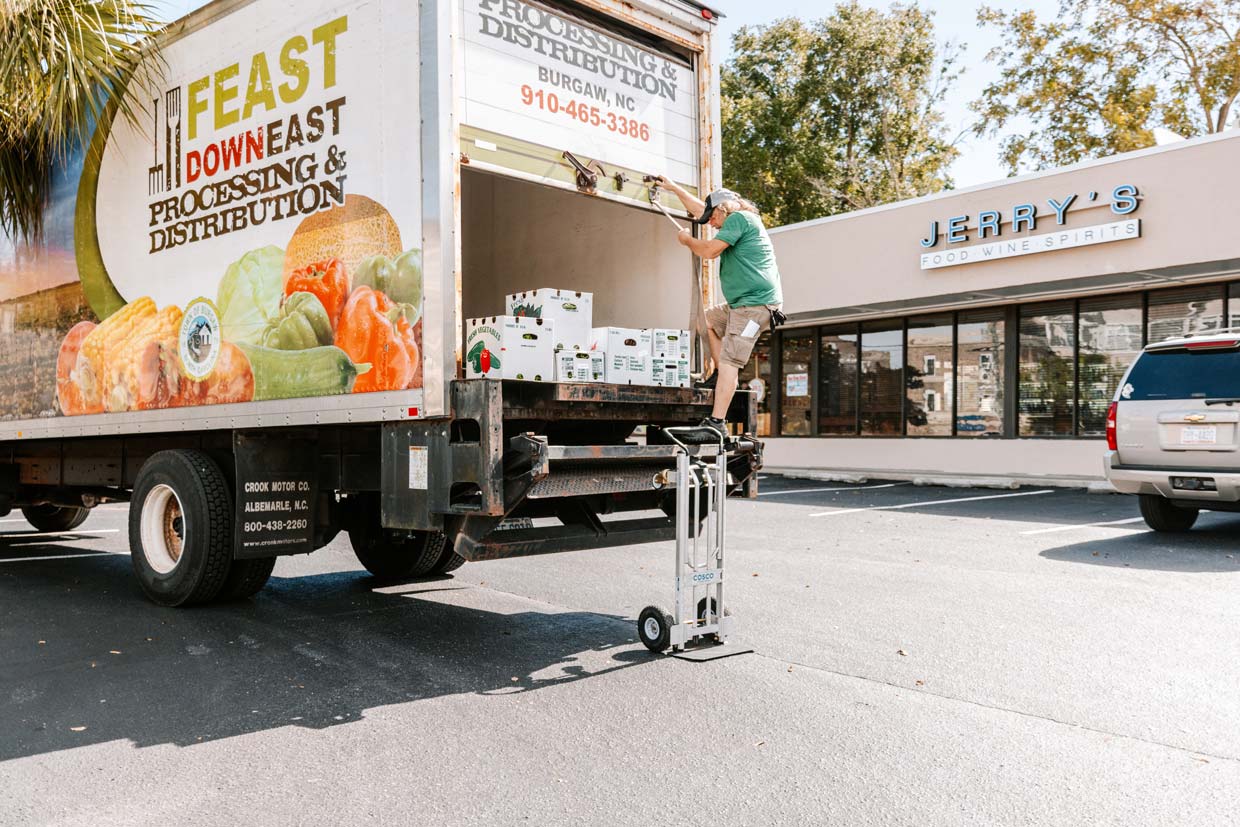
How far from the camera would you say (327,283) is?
5.77m

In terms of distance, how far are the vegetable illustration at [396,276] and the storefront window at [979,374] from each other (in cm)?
1454

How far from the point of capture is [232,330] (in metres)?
6.44

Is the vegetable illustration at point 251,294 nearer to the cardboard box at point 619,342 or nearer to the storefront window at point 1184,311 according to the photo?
the cardboard box at point 619,342

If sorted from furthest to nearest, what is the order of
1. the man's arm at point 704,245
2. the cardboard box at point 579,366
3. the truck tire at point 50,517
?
the truck tire at point 50,517 < the man's arm at point 704,245 < the cardboard box at point 579,366

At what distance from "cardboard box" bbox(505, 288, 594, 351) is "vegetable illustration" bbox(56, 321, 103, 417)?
3.74m

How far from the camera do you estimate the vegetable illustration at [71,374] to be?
303 inches

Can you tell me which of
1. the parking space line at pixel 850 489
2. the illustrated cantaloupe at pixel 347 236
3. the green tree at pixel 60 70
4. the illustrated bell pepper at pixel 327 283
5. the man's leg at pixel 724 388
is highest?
the green tree at pixel 60 70

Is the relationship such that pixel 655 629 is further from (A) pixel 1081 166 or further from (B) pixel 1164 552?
(A) pixel 1081 166

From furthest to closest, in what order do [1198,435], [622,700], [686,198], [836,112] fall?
1. [836,112]
2. [1198,435]
3. [686,198]
4. [622,700]

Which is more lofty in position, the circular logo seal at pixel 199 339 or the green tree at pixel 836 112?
the green tree at pixel 836 112

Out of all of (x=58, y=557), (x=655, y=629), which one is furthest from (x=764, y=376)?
(x=655, y=629)

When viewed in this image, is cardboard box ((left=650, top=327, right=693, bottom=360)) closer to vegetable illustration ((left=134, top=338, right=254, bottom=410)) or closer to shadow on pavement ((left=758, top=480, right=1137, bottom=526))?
vegetable illustration ((left=134, top=338, right=254, bottom=410))

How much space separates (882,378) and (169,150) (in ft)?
49.7

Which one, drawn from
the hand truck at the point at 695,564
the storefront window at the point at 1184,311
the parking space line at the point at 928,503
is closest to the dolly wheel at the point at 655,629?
the hand truck at the point at 695,564
